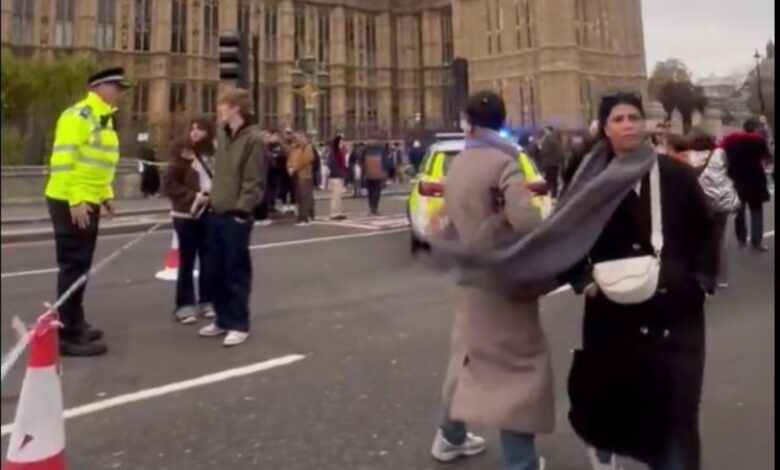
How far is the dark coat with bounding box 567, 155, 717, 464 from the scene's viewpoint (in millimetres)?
1926

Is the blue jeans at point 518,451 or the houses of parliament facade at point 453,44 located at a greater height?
the houses of parliament facade at point 453,44

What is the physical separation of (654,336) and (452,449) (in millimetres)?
1018

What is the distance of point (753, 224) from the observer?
25.3ft

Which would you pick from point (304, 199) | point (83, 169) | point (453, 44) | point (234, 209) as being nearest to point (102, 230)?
point (83, 169)

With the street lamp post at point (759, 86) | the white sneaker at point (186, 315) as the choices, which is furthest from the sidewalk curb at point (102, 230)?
the white sneaker at point (186, 315)

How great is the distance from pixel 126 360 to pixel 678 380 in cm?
274

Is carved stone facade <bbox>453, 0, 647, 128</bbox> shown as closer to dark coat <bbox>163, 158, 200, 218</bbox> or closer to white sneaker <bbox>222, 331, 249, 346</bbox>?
dark coat <bbox>163, 158, 200, 218</bbox>

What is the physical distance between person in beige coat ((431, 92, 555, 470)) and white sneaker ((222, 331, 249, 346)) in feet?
7.39

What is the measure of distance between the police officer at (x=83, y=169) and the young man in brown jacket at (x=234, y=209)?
109cm

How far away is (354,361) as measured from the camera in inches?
153

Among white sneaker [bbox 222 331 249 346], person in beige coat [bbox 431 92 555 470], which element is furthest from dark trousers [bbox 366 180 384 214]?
person in beige coat [bbox 431 92 555 470]

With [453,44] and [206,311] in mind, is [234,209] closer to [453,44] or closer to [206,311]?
[206,311]

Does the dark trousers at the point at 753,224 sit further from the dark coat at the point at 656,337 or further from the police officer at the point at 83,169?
the police officer at the point at 83,169

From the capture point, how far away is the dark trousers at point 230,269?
4059mm
